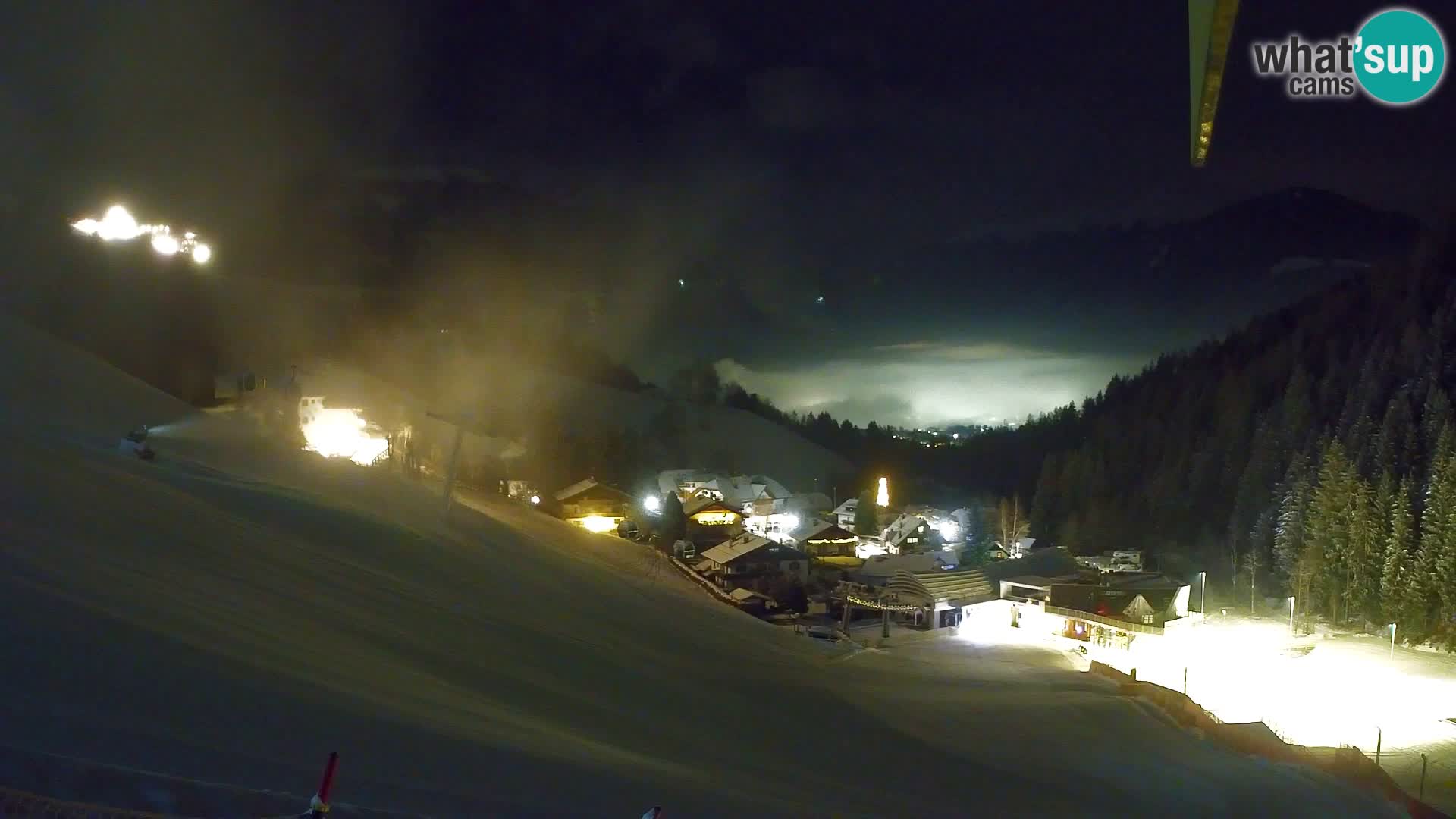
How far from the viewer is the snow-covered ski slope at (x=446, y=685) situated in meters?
4.38

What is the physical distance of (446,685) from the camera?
6.64 m

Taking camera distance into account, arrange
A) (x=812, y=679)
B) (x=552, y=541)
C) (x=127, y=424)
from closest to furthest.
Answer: (x=812, y=679)
(x=127, y=424)
(x=552, y=541)

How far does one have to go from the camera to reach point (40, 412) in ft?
51.3

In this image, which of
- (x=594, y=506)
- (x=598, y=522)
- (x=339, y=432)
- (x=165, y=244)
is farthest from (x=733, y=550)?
(x=165, y=244)

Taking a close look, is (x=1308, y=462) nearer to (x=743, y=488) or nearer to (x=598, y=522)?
(x=598, y=522)

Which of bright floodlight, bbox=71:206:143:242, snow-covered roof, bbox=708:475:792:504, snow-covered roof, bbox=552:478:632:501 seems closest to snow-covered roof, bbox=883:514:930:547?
snow-covered roof, bbox=708:475:792:504

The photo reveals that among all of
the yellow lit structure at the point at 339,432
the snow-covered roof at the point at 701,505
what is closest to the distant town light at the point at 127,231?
the yellow lit structure at the point at 339,432

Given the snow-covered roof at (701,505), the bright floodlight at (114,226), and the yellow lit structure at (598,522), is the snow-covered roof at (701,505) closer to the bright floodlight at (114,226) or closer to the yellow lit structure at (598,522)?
the yellow lit structure at (598,522)

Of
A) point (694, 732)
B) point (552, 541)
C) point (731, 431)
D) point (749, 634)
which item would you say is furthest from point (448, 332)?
point (694, 732)

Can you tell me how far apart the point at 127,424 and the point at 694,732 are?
1649cm

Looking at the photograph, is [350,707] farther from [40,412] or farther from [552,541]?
[552,541]

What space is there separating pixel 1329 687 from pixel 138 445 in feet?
85.2

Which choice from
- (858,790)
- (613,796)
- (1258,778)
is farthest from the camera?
(1258,778)

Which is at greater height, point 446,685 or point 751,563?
point 751,563
